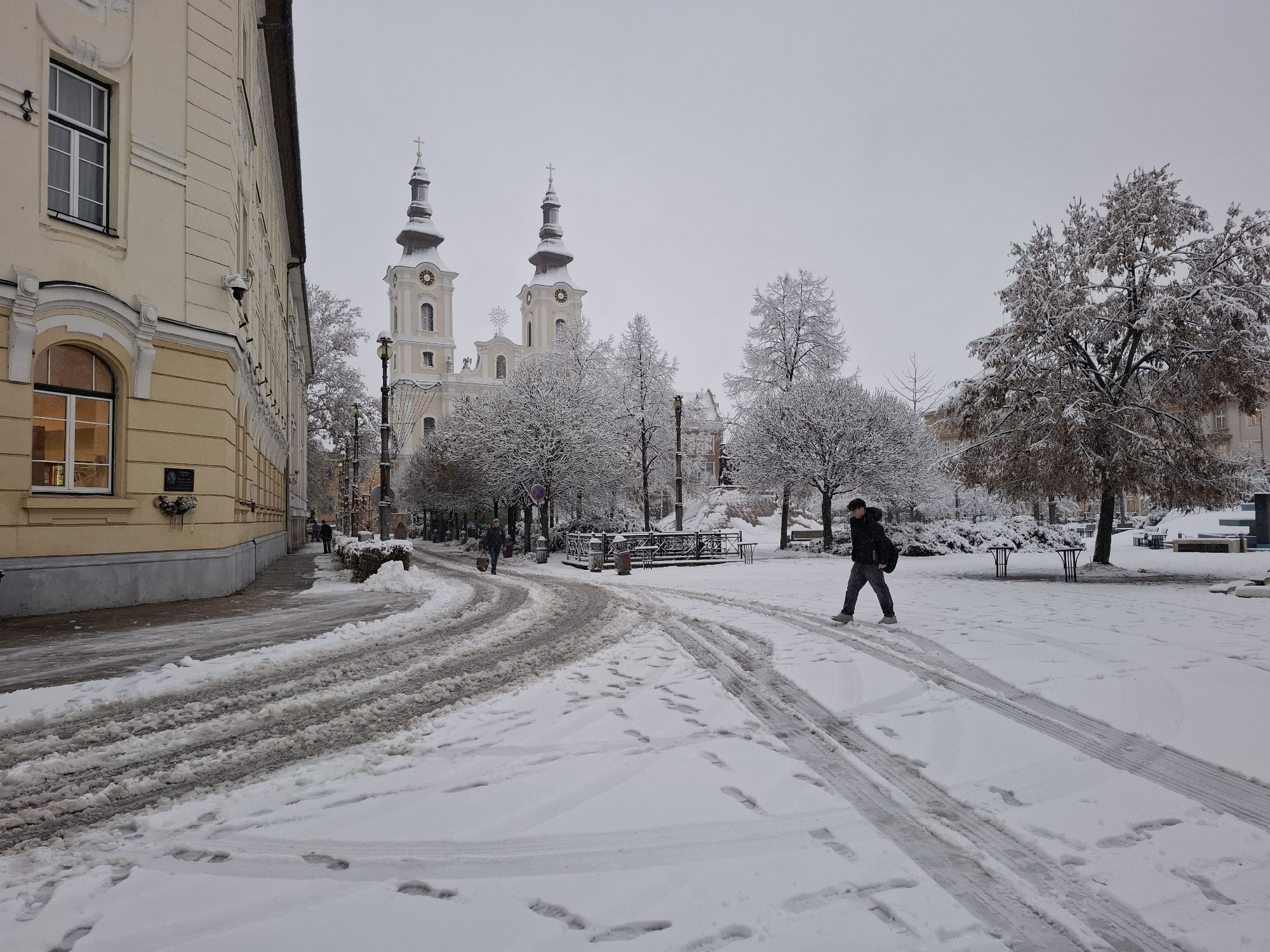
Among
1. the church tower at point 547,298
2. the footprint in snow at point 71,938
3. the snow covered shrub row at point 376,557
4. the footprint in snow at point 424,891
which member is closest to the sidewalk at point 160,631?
the snow covered shrub row at point 376,557

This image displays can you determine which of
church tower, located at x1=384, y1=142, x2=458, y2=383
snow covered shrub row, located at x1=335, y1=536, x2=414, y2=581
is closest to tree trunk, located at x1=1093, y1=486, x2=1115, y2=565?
snow covered shrub row, located at x1=335, y1=536, x2=414, y2=581

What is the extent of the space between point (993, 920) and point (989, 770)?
5.38 feet

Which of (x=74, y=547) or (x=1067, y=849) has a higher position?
(x=74, y=547)

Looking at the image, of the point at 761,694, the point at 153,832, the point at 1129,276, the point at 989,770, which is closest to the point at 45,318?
the point at 153,832

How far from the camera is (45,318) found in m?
10.1

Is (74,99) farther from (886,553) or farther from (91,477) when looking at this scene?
(886,553)

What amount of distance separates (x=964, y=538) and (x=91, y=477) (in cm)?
2755

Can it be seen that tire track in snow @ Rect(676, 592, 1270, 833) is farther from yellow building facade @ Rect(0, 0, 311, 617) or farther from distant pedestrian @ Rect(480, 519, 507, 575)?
distant pedestrian @ Rect(480, 519, 507, 575)

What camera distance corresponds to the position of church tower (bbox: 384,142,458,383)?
7238cm

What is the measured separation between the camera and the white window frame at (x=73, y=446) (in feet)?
34.1

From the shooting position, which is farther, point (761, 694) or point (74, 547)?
point (74, 547)

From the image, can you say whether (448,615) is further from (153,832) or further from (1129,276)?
(1129,276)

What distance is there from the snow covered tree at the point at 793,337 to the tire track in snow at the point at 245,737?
2737cm

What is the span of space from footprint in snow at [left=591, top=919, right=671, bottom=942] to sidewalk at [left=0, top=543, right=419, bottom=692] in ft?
20.1
